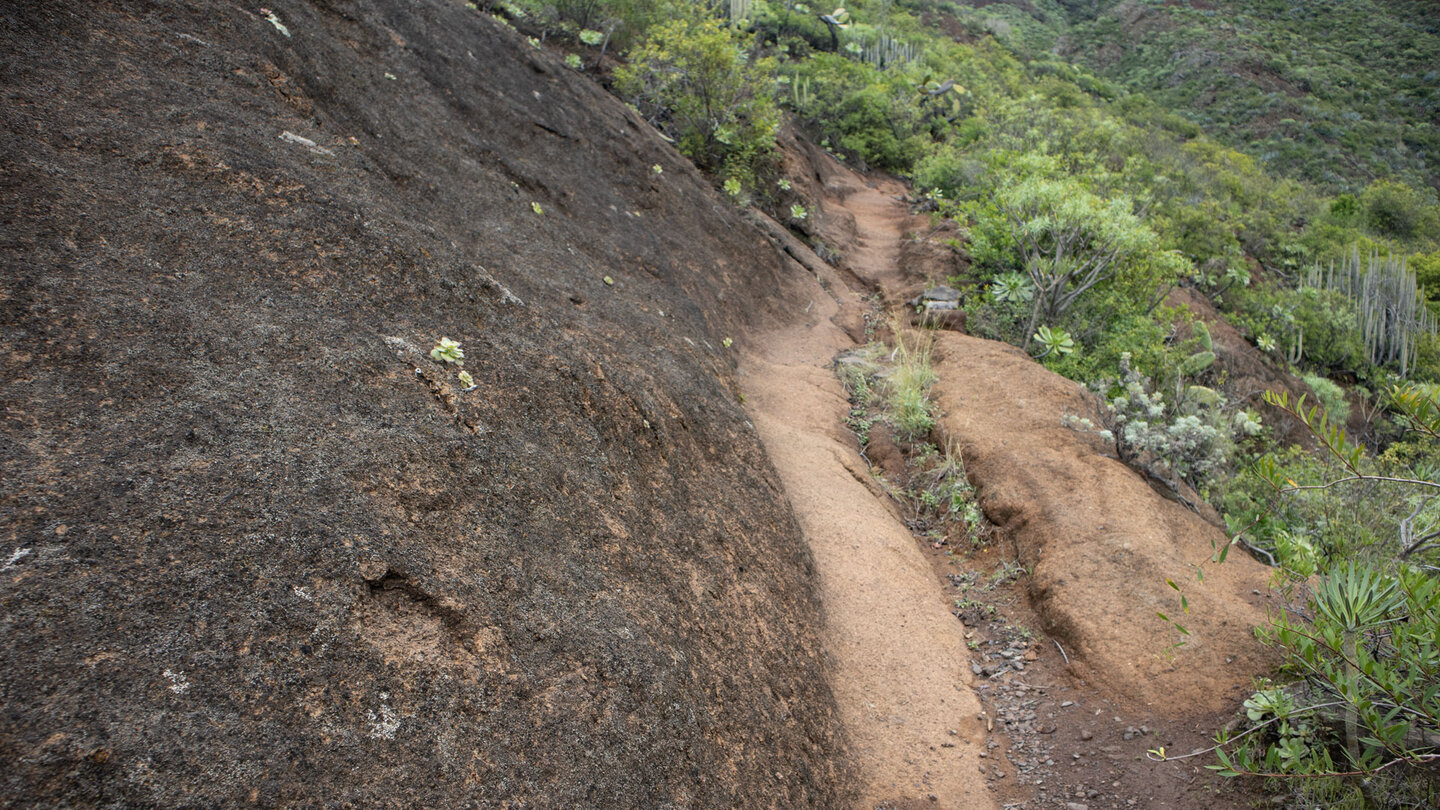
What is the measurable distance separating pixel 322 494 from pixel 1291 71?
56167 mm

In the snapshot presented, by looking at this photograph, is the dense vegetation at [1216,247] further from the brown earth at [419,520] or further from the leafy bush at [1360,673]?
the brown earth at [419,520]

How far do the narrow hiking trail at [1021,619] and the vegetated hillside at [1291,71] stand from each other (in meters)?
36.4

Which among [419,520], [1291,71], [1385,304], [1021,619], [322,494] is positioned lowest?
[1021,619]

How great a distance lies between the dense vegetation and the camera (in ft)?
10.3

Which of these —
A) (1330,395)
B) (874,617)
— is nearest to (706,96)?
(874,617)

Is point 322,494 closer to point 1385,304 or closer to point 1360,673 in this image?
point 1360,673

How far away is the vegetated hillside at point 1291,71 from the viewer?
35.2 m

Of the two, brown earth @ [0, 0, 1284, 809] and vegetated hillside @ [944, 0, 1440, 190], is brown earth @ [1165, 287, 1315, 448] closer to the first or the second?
brown earth @ [0, 0, 1284, 809]

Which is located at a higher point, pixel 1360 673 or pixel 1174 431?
pixel 1360 673

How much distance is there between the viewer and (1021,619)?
5.26 meters

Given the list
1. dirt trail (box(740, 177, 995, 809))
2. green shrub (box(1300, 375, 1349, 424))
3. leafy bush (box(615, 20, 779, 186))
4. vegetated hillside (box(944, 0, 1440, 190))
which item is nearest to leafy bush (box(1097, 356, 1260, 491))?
dirt trail (box(740, 177, 995, 809))

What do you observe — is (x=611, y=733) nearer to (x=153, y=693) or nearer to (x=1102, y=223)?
(x=153, y=693)

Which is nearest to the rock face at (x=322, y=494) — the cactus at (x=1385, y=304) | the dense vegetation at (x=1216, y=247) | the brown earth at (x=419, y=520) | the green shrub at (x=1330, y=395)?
the brown earth at (x=419, y=520)

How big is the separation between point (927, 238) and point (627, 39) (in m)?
8.00
